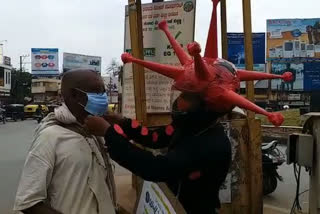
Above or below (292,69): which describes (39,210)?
below

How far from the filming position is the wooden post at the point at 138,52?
5469 millimetres

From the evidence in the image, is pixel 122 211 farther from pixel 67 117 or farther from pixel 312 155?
pixel 67 117

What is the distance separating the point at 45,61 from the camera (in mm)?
61531

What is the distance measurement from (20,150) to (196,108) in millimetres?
14656

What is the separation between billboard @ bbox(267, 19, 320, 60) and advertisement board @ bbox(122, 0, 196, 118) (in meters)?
38.1


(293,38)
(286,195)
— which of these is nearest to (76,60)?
(293,38)

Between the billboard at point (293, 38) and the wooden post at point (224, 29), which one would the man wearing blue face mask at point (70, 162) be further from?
the billboard at point (293, 38)

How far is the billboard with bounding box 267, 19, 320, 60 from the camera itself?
43.2 m

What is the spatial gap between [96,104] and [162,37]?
11.9 feet

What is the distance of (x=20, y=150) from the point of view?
16.4m

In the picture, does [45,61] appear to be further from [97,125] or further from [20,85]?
[97,125]

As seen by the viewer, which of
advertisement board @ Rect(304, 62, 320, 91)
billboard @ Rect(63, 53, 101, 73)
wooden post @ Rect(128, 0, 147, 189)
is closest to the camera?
wooden post @ Rect(128, 0, 147, 189)

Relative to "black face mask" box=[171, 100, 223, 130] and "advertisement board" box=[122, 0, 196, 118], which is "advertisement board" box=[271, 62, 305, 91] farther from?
"black face mask" box=[171, 100, 223, 130]

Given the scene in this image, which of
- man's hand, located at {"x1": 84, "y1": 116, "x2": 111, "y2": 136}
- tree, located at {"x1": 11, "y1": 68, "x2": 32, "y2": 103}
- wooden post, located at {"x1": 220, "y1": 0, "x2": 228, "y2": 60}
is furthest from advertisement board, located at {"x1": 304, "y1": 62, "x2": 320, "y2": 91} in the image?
tree, located at {"x1": 11, "y1": 68, "x2": 32, "y2": 103}
